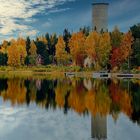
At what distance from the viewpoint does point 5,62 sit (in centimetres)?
9688

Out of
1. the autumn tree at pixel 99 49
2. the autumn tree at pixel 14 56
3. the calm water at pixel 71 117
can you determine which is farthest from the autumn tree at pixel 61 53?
the calm water at pixel 71 117

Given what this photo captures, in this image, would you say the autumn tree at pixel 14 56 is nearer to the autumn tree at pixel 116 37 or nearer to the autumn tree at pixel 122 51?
the autumn tree at pixel 116 37

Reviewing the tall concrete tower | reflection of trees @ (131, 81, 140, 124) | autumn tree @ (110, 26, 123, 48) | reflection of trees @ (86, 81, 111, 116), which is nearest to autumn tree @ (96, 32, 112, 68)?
autumn tree @ (110, 26, 123, 48)

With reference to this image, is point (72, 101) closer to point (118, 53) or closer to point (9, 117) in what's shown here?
point (9, 117)

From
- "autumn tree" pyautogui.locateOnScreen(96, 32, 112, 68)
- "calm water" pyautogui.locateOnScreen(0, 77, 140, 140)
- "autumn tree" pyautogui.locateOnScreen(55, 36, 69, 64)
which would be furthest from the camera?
"autumn tree" pyautogui.locateOnScreen(55, 36, 69, 64)

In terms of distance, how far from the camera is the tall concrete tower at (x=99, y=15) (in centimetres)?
9569

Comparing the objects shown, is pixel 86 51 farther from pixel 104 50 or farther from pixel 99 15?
pixel 99 15

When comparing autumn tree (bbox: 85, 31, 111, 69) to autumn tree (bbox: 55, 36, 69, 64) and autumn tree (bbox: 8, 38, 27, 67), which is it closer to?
autumn tree (bbox: 55, 36, 69, 64)

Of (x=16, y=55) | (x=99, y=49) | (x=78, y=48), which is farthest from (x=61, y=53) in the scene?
(x=99, y=49)

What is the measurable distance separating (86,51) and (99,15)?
79.4 ft

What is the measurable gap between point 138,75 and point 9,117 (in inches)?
1647

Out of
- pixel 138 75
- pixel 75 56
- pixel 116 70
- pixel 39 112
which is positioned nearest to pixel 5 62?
pixel 75 56

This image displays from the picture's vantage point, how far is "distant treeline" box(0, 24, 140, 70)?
225ft

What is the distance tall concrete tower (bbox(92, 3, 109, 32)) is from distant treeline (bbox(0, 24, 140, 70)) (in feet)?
12.9
